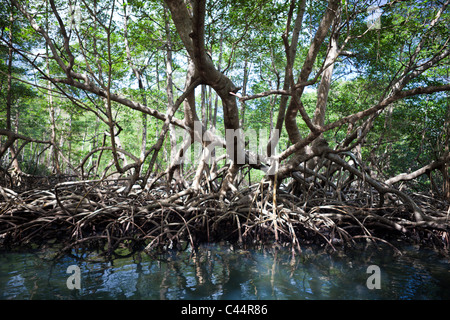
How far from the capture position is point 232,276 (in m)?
2.49

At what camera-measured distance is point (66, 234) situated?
12.0 ft

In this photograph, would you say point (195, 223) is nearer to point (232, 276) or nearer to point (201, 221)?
point (201, 221)

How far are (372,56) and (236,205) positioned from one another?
504 centimetres

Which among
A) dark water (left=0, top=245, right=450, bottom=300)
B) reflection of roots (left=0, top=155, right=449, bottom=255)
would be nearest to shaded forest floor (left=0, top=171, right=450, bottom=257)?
reflection of roots (left=0, top=155, right=449, bottom=255)

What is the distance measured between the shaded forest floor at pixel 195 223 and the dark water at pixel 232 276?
0.30 metres

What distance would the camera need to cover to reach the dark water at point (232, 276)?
6.90 ft

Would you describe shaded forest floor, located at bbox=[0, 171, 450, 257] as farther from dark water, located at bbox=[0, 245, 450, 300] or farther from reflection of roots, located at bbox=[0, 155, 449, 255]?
dark water, located at bbox=[0, 245, 450, 300]

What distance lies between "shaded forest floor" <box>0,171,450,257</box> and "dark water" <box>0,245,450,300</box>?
300 mm

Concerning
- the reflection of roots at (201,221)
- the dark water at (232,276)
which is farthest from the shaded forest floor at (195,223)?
the dark water at (232,276)

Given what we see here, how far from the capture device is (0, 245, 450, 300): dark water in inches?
82.8

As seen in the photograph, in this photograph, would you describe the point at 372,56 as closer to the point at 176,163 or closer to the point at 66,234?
the point at 176,163

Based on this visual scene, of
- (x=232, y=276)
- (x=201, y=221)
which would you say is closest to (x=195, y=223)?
(x=201, y=221)

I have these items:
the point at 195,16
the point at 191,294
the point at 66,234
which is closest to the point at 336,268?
the point at 191,294
